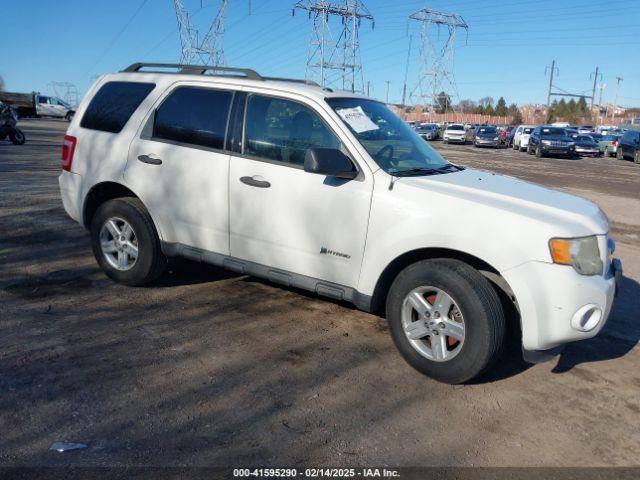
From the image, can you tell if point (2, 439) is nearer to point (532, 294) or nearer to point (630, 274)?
point (532, 294)

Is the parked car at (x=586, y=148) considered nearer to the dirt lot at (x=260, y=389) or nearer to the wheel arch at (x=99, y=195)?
the dirt lot at (x=260, y=389)

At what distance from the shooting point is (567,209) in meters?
3.74

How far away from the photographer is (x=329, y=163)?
3.90 meters

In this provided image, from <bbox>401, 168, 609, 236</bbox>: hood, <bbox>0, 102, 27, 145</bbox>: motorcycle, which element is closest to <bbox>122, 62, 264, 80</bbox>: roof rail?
<bbox>401, 168, 609, 236</bbox>: hood

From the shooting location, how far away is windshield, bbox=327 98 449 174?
424cm

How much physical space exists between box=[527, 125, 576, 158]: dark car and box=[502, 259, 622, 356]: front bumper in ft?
96.1

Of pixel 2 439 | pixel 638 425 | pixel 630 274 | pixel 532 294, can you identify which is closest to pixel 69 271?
pixel 2 439

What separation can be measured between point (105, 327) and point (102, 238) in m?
1.23

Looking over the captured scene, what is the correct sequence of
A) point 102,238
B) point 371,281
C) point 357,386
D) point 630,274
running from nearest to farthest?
point 357,386, point 371,281, point 102,238, point 630,274

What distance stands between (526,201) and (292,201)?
1.67 metres

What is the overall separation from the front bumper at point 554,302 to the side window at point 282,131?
1.69 m

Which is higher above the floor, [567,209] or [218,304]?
[567,209]

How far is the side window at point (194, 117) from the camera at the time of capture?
470 centimetres

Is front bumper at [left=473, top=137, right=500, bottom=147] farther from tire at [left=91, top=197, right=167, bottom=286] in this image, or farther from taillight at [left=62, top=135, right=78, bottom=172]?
tire at [left=91, top=197, right=167, bottom=286]
